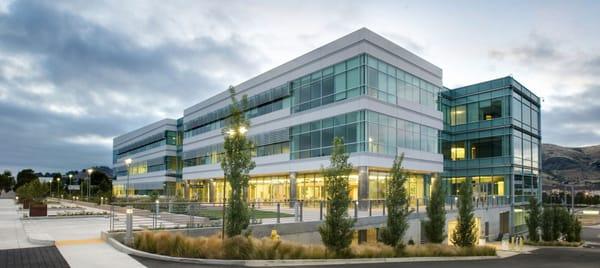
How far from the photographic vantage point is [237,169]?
18844mm

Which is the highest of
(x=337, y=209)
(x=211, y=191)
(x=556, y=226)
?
(x=337, y=209)

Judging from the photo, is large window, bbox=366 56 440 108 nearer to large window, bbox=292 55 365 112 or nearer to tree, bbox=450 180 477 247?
→ large window, bbox=292 55 365 112

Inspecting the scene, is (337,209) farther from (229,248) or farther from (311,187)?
(311,187)

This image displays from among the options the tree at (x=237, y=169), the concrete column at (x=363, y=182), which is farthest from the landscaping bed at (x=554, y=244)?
the tree at (x=237, y=169)

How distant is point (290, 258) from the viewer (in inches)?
662

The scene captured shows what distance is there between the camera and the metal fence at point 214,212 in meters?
22.9

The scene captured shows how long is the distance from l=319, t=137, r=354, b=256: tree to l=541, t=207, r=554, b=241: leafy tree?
→ 29.9 meters

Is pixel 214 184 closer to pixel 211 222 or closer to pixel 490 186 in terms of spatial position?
pixel 490 186

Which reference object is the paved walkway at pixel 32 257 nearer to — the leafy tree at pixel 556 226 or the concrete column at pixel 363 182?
the concrete column at pixel 363 182

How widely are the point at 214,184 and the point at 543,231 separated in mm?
41763

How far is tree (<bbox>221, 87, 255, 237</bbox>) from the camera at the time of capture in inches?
724

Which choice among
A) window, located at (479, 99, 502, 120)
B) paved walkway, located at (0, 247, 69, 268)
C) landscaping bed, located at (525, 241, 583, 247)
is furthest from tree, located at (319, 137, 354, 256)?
window, located at (479, 99, 502, 120)

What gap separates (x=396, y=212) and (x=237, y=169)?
753cm

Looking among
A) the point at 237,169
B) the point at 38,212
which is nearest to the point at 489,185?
the point at 237,169
